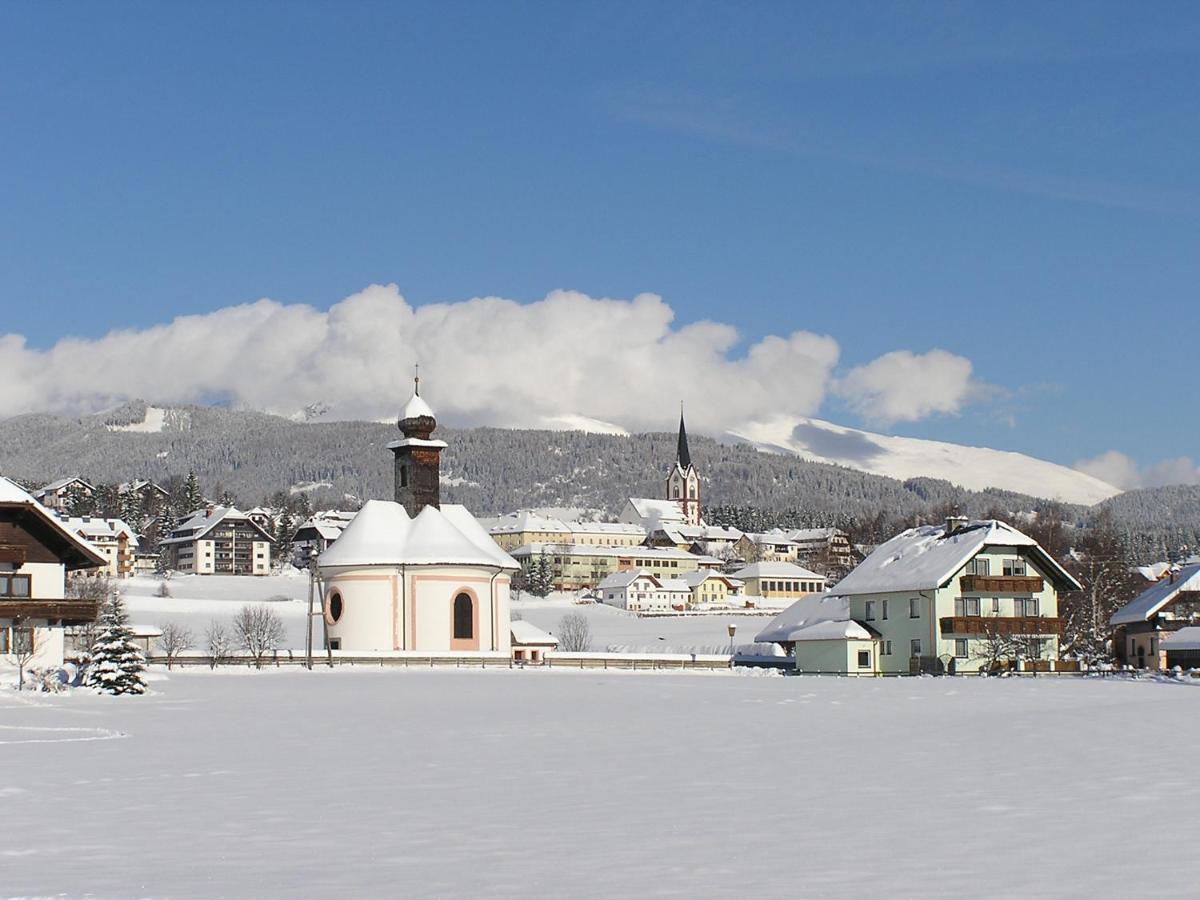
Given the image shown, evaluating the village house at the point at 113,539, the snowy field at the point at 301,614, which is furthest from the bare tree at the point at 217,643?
the village house at the point at 113,539

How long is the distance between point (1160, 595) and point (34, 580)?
62.9m

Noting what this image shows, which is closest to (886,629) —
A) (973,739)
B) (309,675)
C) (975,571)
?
(975,571)

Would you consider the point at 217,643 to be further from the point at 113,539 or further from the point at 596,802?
the point at 113,539

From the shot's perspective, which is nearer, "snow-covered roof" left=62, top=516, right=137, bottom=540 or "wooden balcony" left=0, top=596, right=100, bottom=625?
"wooden balcony" left=0, top=596, right=100, bottom=625

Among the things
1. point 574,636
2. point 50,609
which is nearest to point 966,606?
point 574,636

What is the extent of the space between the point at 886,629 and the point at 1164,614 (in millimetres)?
19573

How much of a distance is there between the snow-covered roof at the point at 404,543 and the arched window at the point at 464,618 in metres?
2.02

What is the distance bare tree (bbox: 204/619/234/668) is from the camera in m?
66.7

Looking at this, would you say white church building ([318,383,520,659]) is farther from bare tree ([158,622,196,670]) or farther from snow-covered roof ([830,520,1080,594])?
snow-covered roof ([830,520,1080,594])

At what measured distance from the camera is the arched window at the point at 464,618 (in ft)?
252

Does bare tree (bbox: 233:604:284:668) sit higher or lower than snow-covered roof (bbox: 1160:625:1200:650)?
higher

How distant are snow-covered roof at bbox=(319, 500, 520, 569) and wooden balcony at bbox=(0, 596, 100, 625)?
22963 mm

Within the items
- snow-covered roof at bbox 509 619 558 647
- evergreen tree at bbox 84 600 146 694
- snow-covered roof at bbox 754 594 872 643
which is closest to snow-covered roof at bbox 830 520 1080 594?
snow-covered roof at bbox 754 594 872 643

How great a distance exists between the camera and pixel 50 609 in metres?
53.2
